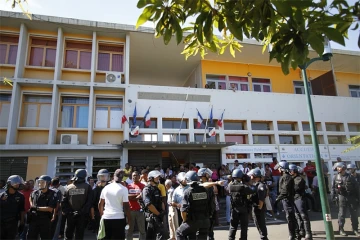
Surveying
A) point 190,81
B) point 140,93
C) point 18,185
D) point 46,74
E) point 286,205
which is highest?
point 190,81

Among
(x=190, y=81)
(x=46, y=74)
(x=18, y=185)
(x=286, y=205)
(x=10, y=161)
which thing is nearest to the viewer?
(x=18, y=185)

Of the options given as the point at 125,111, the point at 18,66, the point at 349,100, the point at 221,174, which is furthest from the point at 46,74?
the point at 349,100

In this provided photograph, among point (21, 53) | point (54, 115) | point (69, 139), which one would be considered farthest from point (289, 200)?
point (21, 53)

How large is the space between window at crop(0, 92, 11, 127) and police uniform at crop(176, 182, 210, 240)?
462 inches

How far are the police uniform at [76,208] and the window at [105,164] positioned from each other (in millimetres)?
7055

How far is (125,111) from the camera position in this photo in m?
13.2

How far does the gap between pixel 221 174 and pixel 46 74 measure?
10.5 metres

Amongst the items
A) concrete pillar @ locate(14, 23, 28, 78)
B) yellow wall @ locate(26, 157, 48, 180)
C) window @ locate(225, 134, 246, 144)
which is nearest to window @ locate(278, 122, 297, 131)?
window @ locate(225, 134, 246, 144)

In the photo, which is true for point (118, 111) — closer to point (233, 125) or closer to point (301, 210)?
point (233, 125)

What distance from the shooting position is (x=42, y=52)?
542 inches

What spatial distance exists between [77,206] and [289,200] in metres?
5.23

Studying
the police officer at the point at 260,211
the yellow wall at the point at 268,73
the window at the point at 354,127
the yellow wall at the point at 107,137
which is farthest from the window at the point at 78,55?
the window at the point at 354,127

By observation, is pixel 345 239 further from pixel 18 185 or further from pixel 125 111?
pixel 125 111

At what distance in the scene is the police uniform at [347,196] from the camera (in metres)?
7.19
